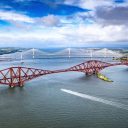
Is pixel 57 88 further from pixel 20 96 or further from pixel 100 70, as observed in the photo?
pixel 100 70

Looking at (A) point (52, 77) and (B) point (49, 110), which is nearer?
(B) point (49, 110)

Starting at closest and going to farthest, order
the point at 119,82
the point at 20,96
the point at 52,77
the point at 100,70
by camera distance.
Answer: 1. the point at 20,96
2. the point at 119,82
3. the point at 52,77
4. the point at 100,70

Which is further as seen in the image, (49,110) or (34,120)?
(49,110)

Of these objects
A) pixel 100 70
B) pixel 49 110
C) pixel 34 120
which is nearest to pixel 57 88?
pixel 49 110

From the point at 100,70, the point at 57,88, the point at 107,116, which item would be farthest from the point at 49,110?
the point at 100,70

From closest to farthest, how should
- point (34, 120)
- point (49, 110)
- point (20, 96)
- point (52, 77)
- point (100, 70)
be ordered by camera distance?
point (34, 120) → point (49, 110) → point (20, 96) → point (52, 77) → point (100, 70)

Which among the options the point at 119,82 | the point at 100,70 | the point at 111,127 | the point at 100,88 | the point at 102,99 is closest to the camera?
the point at 111,127
